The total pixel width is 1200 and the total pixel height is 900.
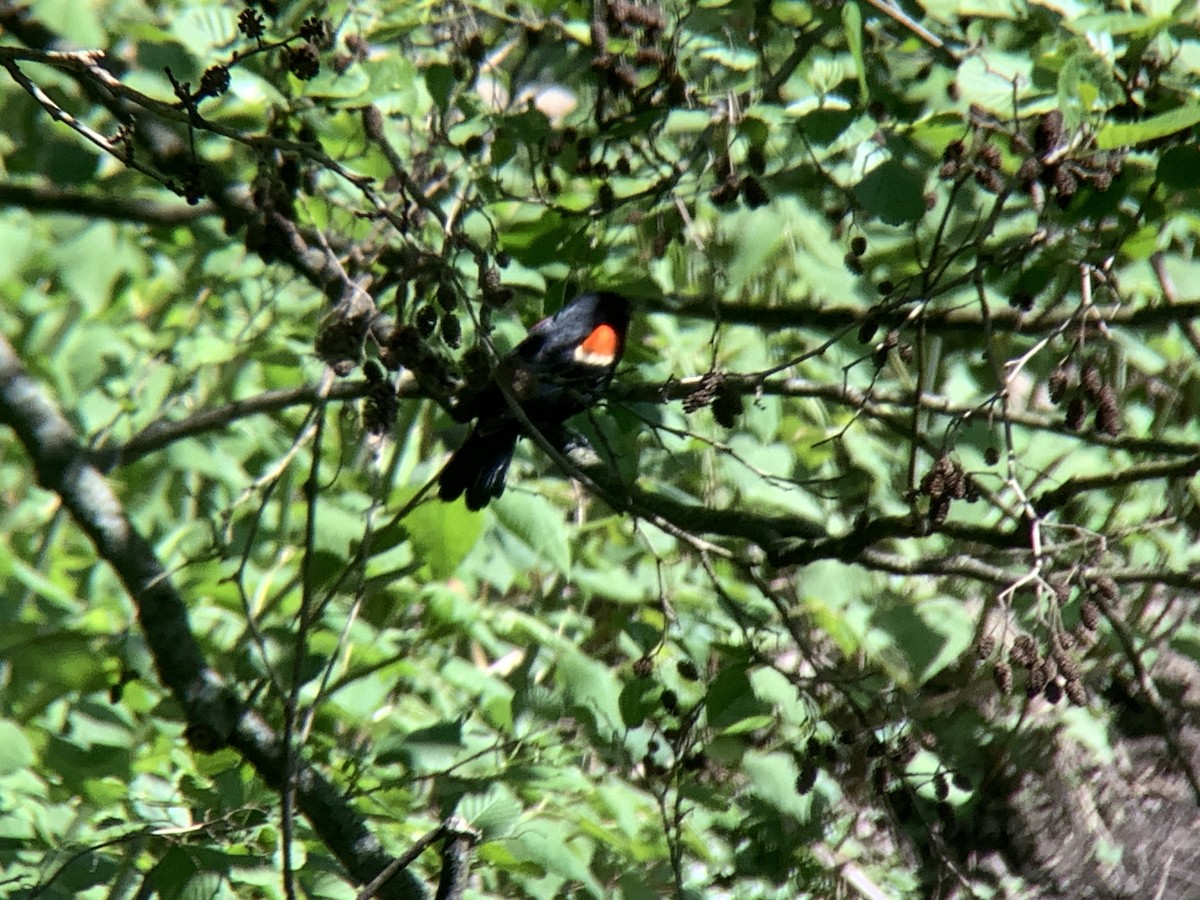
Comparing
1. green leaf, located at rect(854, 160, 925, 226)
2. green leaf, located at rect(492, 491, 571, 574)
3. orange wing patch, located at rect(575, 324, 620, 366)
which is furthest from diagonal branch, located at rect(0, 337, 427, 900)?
green leaf, located at rect(854, 160, 925, 226)

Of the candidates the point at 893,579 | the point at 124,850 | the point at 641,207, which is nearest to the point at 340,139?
the point at 641,207

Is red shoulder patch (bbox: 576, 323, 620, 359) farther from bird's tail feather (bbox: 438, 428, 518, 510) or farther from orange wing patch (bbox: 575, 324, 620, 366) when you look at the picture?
bird's tail feather (bbox: 438, 428, 518, 510)

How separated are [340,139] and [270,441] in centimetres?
104

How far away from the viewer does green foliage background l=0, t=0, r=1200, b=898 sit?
72.7 inches

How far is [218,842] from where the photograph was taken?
6.09 ft

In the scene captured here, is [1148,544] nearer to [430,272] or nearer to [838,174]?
[838,174]

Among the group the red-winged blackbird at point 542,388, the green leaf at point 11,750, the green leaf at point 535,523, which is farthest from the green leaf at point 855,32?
the green leaf at point 11,750

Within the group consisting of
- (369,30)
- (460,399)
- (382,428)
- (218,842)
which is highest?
(369,30)

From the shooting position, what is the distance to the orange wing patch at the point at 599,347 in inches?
114

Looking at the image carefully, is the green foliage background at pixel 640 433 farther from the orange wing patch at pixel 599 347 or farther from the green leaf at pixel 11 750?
the orange wing patch at pixel 599 347

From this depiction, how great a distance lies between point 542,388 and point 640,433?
21cm

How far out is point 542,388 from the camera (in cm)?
263

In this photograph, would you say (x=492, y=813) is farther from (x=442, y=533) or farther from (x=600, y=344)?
(x=600, y=344)

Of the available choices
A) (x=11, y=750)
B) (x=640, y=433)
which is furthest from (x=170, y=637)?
(x=640, y=433)
